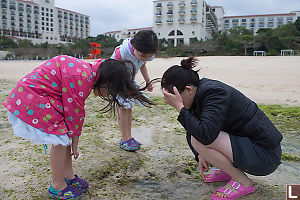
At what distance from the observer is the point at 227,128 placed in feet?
5.12

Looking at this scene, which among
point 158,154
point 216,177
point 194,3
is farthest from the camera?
point 194,3

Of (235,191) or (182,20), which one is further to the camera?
(182,20)

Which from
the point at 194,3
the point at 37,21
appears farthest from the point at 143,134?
the point at 37,21

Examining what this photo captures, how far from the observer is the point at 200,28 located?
43375mm

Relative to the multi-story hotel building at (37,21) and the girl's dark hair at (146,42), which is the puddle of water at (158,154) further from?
the multi-story hotel building at (37,21)

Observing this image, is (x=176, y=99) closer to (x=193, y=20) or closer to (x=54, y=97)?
(x=54, y=97)

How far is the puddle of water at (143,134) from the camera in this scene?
2.68 meters

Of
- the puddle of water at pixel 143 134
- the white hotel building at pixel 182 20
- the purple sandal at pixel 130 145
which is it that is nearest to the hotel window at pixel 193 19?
the white hotel building at pixel 182 20

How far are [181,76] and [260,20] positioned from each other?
65726 millimetres

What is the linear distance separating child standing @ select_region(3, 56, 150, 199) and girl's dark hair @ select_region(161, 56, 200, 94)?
0.76ft

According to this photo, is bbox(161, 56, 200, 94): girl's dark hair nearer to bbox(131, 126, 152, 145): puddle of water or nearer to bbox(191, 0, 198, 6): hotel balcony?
bbox(131, 126, 152, 145): puddle of water

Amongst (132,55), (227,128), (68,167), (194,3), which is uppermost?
(194,3)

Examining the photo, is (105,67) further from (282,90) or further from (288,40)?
(288,40)

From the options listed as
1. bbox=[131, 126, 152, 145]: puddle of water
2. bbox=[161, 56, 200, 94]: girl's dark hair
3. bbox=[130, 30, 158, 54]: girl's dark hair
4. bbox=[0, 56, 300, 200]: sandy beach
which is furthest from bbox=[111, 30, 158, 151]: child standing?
bbox=[161, 56, 200, 94]: girl's dark hair
